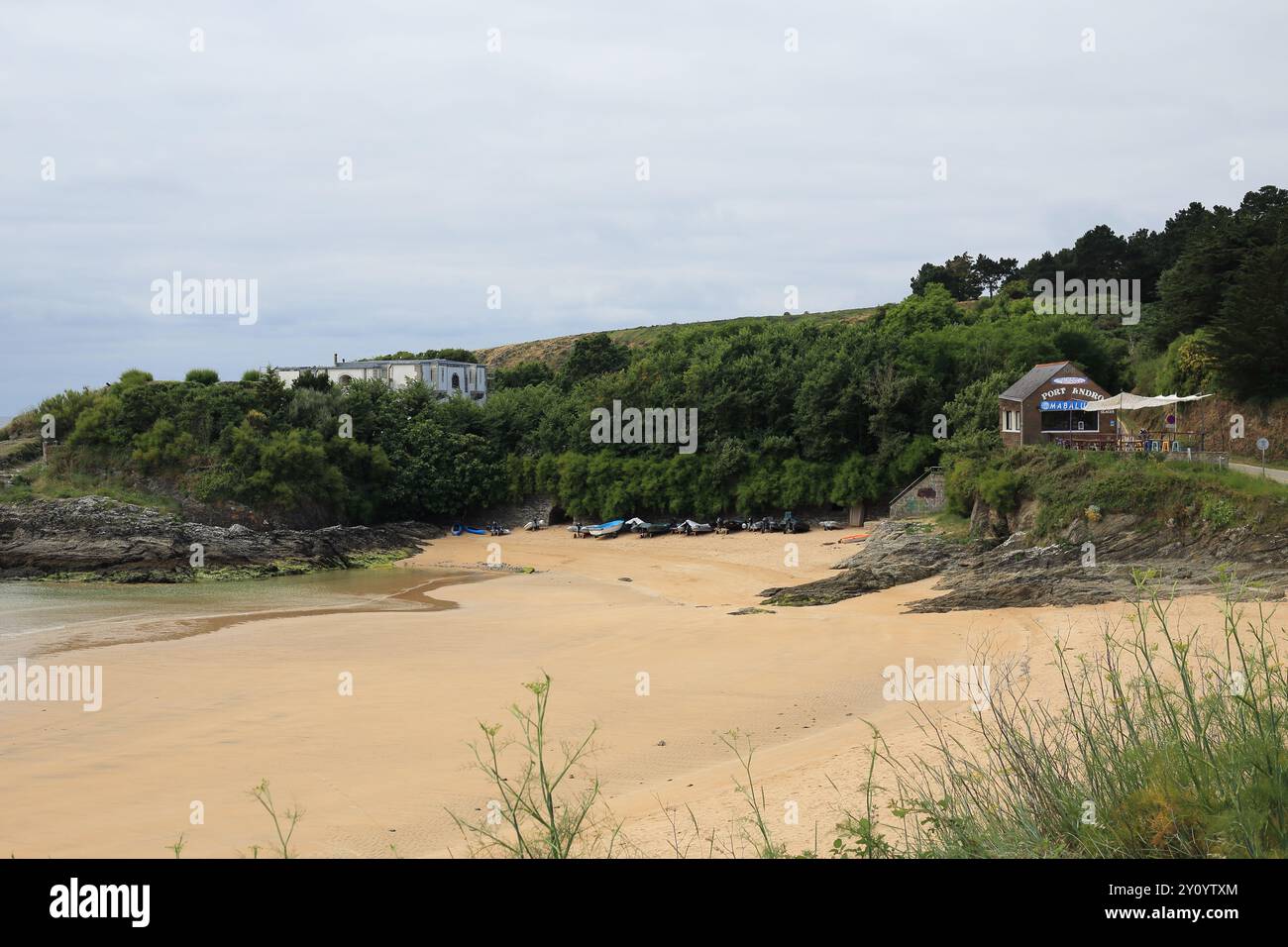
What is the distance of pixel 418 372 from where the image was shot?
65688mm

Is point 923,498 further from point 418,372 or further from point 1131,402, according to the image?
point 418,372

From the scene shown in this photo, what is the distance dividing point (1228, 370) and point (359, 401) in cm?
3894

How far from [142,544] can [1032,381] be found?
108 feet

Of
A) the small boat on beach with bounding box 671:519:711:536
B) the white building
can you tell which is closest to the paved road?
the small boat on beach with bounding box 671:519:711:536

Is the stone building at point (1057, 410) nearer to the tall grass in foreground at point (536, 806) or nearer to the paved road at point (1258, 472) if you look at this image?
the paved road at point (1258, 472)

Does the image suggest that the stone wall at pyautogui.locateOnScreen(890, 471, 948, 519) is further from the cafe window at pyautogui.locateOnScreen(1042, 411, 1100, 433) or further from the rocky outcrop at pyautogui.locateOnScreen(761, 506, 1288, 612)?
the rocky outcrop at pyautogui.locateOnScreen(761, 506, 1288, 612)

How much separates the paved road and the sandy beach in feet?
29.3

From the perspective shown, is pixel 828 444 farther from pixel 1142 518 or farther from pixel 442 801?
pixel 442 801

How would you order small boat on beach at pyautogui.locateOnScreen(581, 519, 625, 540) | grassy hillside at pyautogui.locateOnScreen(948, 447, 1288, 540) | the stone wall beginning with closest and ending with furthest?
1. grassy hillside at pyautogui.locateOnScreen(948, 447, 1288, 540)
2. the stone wall
3. small boat on beach at pyautogui.locateOnScreen(581, 519, 625, 540)

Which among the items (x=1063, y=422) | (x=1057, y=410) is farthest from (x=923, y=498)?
(x=1057, y=410)

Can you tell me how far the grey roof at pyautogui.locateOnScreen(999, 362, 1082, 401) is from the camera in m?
33.5
